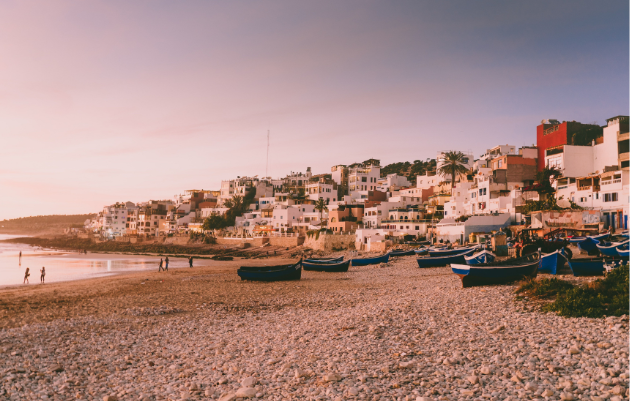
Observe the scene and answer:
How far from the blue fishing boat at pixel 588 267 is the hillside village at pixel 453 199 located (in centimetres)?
2335

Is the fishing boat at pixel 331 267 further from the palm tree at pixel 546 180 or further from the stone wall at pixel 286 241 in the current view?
the stone wall at pixel 286 241

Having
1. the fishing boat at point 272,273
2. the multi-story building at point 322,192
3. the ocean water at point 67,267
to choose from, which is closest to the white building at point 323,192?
the multi-story building at point 322,192

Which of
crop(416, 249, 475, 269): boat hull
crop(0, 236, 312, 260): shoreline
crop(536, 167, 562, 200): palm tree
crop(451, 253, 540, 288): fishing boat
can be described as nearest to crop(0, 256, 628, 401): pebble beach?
crop(451, 253, 540, 288): fishing boat

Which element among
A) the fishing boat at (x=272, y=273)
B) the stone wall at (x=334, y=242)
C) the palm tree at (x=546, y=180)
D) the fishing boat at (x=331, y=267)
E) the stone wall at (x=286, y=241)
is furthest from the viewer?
the stone wall at (x=286, y=241)

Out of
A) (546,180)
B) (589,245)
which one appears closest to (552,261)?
(589,245)

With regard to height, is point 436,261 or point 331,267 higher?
point 436,261

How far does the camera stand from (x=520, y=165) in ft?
199

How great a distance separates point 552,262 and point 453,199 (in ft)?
153

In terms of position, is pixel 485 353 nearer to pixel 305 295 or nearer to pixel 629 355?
pixel 629 355

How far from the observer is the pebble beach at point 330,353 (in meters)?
8.06

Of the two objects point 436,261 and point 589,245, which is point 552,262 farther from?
point 436,261

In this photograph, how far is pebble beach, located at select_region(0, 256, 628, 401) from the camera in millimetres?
8062

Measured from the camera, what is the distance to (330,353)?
34.4 ft

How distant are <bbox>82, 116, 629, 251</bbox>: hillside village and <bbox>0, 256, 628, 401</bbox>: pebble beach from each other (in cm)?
3359
